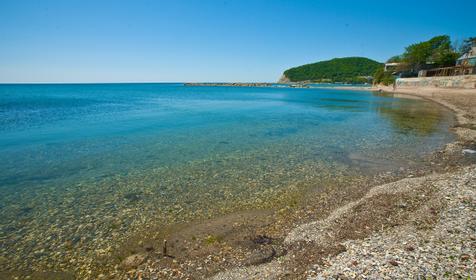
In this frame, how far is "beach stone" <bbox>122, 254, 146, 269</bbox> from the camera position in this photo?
5.98 meters

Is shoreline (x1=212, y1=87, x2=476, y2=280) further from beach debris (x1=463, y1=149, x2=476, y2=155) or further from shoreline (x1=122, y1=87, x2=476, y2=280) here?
beach debris (x1=463, y1=149, x2=476, y2=155)

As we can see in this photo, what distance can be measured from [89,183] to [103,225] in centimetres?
449

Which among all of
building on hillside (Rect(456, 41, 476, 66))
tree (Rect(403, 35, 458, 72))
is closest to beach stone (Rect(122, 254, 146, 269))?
building on hillside (Rect(456, 41, 476, 66))

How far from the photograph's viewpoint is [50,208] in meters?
8.95

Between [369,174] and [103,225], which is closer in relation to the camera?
[103,225]

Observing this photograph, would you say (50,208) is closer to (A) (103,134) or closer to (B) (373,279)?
(B) (373,279)

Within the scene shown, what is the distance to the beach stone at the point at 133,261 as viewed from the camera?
5.98m

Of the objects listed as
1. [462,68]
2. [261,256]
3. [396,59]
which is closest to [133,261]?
[261,256]

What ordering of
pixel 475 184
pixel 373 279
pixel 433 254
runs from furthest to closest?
pixel 475 184, pixel 433 254, pixel 373 279

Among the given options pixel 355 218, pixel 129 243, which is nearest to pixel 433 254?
pixel 355 218

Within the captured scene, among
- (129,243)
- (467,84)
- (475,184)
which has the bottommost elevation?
(129,243)

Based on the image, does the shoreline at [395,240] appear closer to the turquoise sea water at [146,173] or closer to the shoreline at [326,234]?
the shoreline at [326,234]

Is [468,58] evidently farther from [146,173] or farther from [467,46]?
[146,173]

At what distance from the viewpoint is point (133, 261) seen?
20.2 feet
